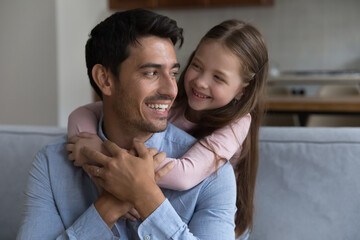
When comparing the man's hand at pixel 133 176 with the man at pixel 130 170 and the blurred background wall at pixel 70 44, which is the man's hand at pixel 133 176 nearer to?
the man at pixel 130 170

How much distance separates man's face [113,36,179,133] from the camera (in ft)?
4.20

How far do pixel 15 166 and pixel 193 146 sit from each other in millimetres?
855

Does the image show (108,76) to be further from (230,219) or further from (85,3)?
(85,3)

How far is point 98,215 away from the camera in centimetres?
121

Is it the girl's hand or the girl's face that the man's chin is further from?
the girl's face

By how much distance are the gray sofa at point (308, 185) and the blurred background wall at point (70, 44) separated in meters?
3.32

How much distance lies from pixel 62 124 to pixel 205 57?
3.80 m

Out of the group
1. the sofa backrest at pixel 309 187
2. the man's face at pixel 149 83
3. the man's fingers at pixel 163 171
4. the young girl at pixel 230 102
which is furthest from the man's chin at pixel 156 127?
the sofa backrest at pixel 309 187

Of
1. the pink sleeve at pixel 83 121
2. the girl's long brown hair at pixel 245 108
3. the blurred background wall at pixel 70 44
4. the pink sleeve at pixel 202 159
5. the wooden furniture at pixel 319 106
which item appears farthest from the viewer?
the blurred background wall at pixel 70 44

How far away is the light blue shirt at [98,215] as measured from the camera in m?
1.17

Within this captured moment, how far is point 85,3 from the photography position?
5531 mm

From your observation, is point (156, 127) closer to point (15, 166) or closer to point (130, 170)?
point (130, 170)

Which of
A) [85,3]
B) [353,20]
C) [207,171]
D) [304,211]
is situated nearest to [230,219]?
[207,171]

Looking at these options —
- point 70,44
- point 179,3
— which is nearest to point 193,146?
point 70,44
